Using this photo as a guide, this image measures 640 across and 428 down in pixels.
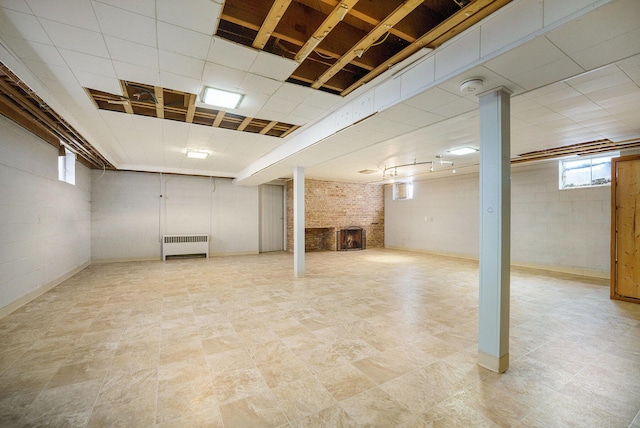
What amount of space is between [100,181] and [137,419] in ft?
26.1

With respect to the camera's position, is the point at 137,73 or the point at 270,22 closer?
the point at 270,22

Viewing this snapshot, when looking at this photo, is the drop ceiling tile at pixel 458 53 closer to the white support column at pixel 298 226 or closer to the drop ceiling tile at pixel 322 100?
the drop ceiling tile at pixel 322 100

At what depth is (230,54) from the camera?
2.33 meters

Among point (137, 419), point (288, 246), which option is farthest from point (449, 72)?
point (288, 246)

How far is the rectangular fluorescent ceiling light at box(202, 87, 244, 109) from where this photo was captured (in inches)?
119

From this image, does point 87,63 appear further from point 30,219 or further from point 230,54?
point 30,219

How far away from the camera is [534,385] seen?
2.13 m

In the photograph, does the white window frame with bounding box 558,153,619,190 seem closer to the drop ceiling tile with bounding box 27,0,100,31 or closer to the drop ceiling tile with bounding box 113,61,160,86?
the drop ceiling tile with bounding box 113,61,160,86

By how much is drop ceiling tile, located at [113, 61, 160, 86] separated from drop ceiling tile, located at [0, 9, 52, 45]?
0.48m

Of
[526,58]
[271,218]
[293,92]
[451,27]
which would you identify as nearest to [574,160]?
[526,58]

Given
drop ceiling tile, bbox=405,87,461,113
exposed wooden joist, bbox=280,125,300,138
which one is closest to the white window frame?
drop ceiling tile, bbox=405,87,461,113

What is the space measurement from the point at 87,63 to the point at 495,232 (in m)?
3.94

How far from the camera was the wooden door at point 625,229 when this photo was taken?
4273 millimetres

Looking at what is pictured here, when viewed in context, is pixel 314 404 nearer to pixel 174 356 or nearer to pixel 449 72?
pixel 174 356
